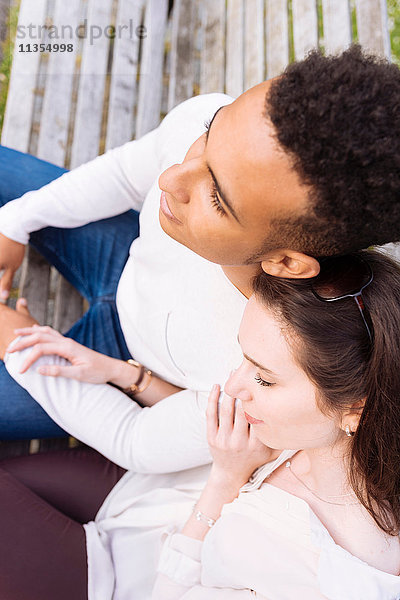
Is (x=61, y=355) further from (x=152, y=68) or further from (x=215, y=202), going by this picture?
(x=152, y=68)

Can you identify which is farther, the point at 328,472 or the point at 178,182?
the point at 328,472

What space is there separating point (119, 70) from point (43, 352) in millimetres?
1377

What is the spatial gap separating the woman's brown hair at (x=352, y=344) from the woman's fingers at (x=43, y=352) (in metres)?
0.63

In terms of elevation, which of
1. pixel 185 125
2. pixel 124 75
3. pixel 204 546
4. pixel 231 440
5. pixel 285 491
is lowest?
pixel 204 546

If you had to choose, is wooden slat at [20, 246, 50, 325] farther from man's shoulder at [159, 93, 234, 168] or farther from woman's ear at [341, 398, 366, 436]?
woman's ear at [341, 398, 366, 436]

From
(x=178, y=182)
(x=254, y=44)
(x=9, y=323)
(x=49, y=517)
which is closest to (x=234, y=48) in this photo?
(x=254, y=44)

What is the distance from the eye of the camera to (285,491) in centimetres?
117

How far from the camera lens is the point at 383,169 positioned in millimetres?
708

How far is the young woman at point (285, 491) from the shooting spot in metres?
0.98

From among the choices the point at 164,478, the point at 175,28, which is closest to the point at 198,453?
the point at 164,478

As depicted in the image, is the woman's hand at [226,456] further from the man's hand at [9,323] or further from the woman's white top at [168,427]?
the man's hand at [9,323]

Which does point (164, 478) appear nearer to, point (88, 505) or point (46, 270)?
point (88, 505)

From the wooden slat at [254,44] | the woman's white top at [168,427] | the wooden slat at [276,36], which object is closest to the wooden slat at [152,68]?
the wooden slat at [254,44]

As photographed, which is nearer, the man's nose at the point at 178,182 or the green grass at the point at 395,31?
the man's nose at the point at 178,182
